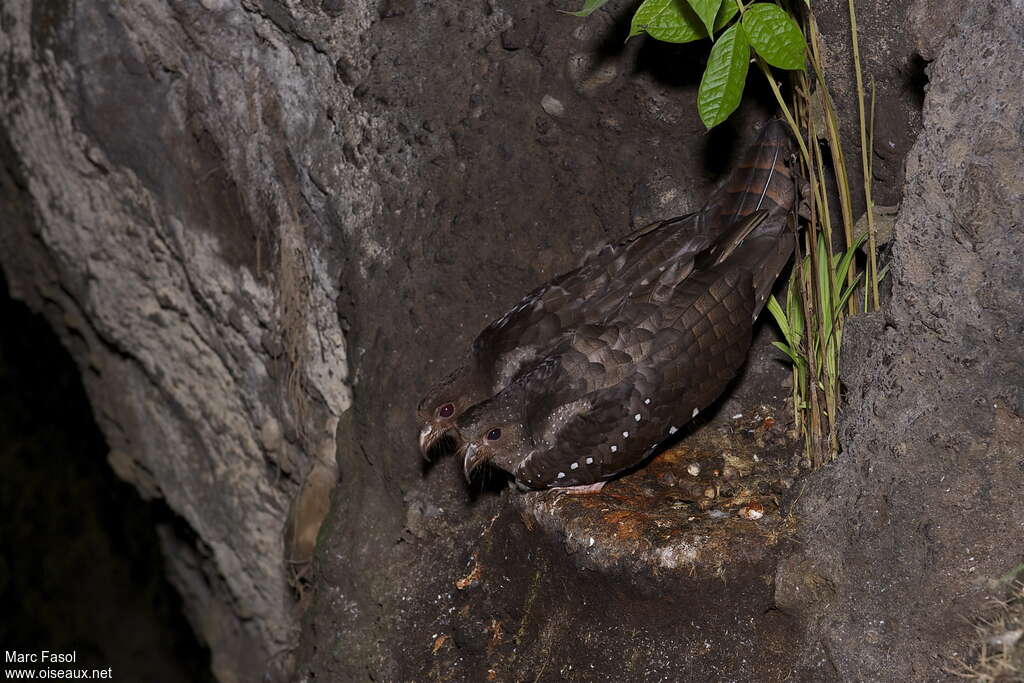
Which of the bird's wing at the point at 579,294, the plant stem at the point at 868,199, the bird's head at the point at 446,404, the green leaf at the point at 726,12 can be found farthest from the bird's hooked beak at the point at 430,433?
the green leaf at the point at 726,12

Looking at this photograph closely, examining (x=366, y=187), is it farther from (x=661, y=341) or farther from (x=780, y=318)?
(x=780, y=318)

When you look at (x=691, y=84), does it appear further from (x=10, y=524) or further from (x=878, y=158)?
(x=10, y=524)

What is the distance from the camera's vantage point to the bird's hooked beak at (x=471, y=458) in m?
3.87

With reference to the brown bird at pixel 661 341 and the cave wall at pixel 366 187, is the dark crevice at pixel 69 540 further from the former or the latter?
the brown bird at pixel 661 341

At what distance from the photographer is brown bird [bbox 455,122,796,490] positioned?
3.54 m

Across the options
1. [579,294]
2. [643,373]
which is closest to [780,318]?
[643,373]

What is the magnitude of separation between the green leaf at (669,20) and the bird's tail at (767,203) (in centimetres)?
80

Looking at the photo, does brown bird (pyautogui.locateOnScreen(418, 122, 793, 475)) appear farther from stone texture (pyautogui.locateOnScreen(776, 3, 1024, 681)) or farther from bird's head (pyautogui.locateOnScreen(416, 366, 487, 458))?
stone texture (pyautogui.locateOnScreen(776, 3, 1024, 681))

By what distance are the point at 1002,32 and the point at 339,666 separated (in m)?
3.63

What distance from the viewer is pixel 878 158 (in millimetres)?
3600

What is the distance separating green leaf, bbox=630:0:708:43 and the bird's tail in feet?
2.61

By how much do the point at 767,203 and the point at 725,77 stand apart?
931mm

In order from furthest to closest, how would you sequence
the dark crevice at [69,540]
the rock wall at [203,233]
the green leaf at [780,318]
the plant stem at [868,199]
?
the dark crevice at [69,540] → the rock wall at [203,233] → the green leaf at [780,318] → the plant stem at [868,199]

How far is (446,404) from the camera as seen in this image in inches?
156
